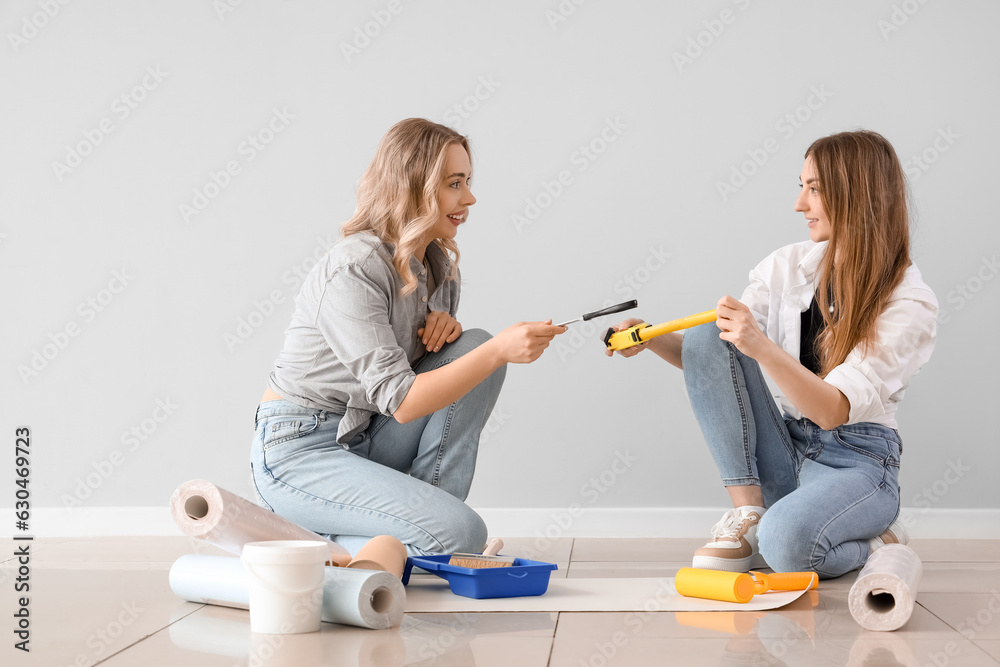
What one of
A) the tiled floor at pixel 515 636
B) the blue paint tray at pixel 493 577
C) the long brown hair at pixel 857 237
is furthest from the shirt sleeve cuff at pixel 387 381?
the long brown hair at pixel 857 237

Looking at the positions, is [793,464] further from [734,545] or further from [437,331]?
[437,331]

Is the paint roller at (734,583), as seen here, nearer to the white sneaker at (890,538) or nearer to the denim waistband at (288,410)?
the white sneaker at (890,538)

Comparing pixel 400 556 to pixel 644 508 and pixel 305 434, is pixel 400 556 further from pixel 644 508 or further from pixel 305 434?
pixel 644 508

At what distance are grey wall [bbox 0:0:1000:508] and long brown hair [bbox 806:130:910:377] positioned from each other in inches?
24.5

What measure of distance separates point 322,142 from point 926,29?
160cm

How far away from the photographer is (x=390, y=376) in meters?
1.46

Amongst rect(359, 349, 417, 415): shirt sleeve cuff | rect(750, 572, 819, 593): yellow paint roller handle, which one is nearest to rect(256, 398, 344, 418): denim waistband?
rect(359, 349, 417, 415): shirt sleeve cuff

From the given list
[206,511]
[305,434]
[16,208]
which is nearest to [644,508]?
[305,434]

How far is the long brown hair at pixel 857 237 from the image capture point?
1.57 metres

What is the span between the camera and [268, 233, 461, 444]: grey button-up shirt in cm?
148

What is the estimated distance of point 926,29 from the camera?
7.34 feet

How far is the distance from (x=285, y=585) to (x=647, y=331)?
2.41 ft

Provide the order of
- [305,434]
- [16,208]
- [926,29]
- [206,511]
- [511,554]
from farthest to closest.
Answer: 1. [16,208]
2. [926,29]
3. [511,554]
4. [305,434]
5. [206,511]

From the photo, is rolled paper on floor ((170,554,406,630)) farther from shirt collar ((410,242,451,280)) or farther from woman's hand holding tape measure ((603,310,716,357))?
shirt collar ((410,242,451,280))
